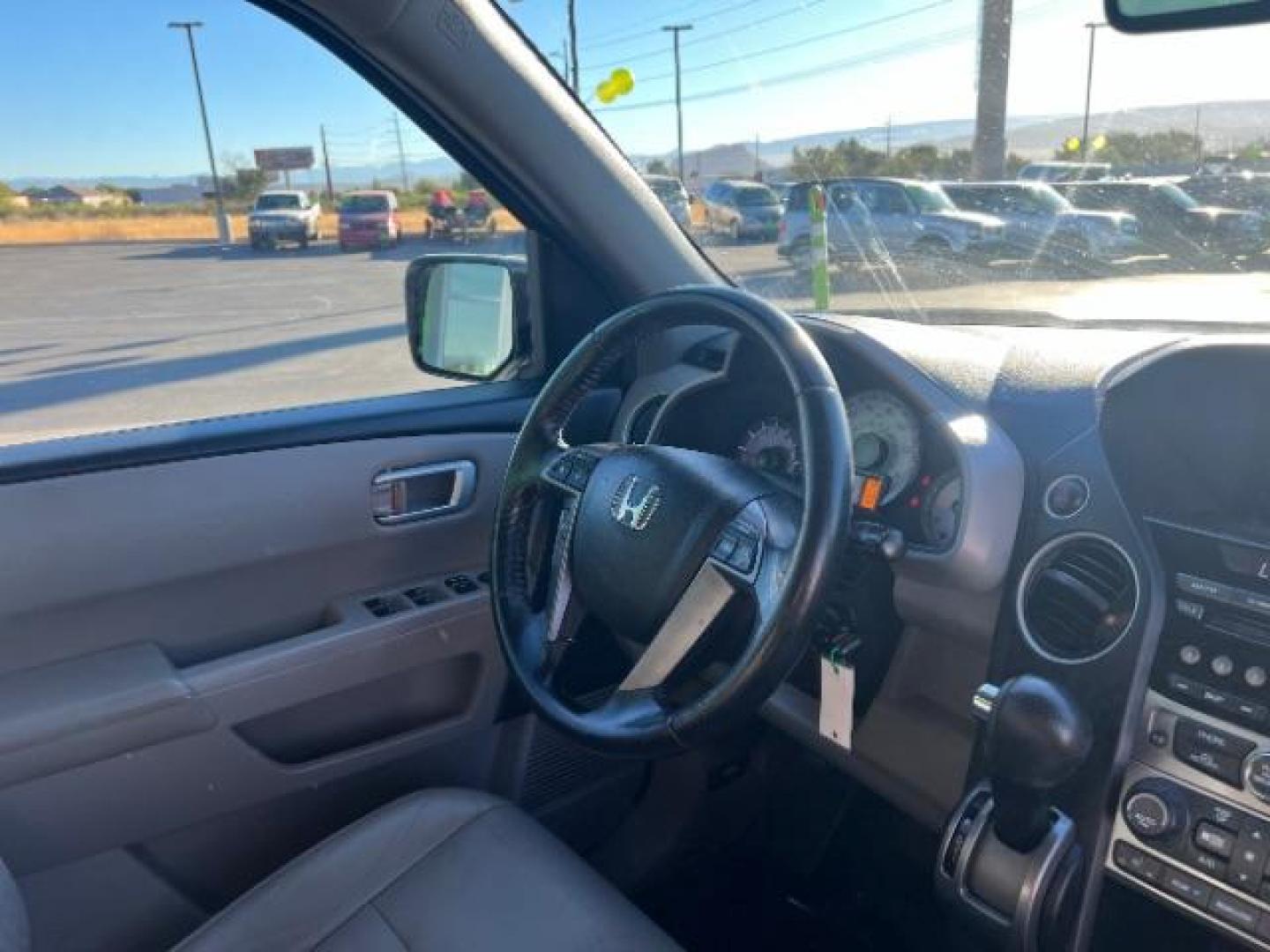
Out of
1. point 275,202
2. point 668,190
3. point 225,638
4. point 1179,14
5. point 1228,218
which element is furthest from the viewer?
point 275,202

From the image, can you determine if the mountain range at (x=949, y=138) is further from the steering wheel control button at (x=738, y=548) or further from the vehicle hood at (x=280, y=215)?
the steering wheel control button at (x=738, y=548)

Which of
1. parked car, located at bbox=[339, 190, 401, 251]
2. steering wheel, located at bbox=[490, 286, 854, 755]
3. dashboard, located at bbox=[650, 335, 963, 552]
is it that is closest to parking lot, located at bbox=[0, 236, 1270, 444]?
parked car, located at bbox=[339, 190, 401, 251]

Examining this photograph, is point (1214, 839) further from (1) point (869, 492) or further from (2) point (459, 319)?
(2) point (459, 319)

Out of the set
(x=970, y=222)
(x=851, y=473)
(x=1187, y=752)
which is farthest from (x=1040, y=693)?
(x=970, y=222)

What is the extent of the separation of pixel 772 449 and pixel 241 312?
1458 mm

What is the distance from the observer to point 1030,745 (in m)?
1.33

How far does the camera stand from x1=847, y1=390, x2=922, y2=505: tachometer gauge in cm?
173

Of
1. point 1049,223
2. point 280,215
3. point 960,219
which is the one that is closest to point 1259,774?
point 1049,223

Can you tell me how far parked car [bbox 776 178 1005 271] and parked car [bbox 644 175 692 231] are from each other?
24 centimetres

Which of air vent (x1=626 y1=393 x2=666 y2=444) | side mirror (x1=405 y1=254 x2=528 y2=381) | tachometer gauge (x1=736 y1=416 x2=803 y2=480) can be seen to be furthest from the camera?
side mirror (x1=405 y1=254 x2=528 y2=381)

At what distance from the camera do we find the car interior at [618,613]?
4.64ft

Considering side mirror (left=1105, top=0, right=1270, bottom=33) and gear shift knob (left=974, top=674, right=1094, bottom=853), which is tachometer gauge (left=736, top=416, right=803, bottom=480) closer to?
gear shift knob (left=974, top=674, right=1094, bottom=853)

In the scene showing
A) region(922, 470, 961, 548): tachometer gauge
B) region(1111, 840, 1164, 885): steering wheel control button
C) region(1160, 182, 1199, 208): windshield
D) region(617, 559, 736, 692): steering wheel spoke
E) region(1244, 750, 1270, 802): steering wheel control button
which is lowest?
region(1111, 840, 1164, 885): steering wheel control button

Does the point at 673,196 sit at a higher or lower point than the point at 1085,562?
higher
